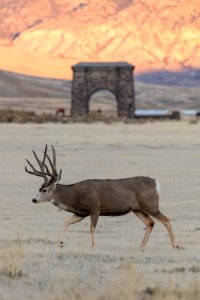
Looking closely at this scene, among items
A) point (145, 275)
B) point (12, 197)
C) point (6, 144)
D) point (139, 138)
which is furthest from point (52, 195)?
point (139, 138)

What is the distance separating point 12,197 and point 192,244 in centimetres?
818

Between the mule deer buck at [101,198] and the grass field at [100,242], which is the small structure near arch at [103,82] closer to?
the grass field at [100,242]

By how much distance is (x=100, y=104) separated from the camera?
153 m

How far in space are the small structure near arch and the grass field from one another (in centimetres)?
4457

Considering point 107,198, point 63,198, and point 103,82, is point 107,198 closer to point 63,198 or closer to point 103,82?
point 63,198

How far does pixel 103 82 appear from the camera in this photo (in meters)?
78.8

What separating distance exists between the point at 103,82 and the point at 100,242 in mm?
65874

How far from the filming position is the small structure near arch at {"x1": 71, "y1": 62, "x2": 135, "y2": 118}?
256 ft

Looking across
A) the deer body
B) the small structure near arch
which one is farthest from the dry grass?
the small structure near arch

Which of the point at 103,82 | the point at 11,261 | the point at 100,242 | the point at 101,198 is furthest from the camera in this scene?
the point at 103,82

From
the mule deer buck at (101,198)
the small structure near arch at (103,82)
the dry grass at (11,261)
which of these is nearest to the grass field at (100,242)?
the dry grass at (11,261)

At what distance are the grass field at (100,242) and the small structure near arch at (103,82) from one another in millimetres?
44570

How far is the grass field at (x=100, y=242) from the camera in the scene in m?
8.59

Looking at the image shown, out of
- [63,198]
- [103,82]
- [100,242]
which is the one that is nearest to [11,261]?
[63,198]
